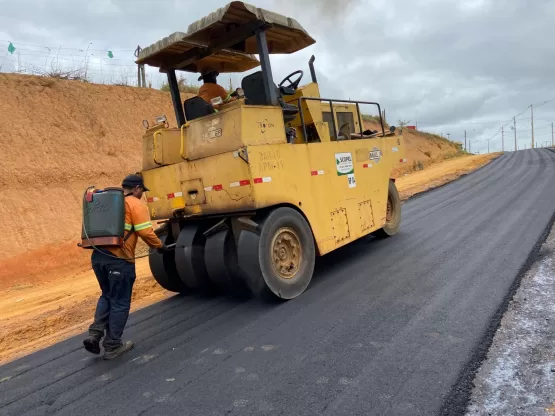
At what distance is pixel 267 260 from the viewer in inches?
185

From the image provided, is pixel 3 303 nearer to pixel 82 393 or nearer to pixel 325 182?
pixel 82 393

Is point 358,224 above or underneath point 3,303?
above

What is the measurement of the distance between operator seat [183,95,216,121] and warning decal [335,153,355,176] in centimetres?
184

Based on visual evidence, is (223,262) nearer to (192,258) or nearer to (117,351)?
(192,258)

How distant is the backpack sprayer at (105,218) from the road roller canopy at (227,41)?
2.47 meters

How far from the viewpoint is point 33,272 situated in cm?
1009

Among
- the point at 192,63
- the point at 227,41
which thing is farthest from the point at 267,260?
the point at 192,63

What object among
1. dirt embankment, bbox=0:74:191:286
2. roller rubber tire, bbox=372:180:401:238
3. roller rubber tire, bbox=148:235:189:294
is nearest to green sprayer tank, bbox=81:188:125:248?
roller rubber tire, bbox=148:235:189:294

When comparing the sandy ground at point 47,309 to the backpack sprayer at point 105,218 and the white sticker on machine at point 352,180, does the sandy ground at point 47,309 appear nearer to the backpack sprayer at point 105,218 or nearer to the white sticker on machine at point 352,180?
the backpack sprayer at point 105,218

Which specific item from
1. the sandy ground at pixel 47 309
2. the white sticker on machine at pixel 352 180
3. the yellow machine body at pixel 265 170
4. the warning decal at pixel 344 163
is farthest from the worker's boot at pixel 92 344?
the white sticker on machine at pixel 352 180

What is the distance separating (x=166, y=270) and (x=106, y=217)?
184 cm

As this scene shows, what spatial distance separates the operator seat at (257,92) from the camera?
5.52 meters

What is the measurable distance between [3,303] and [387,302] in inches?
279

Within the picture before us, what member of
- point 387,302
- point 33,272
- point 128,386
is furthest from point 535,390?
point 33,272
